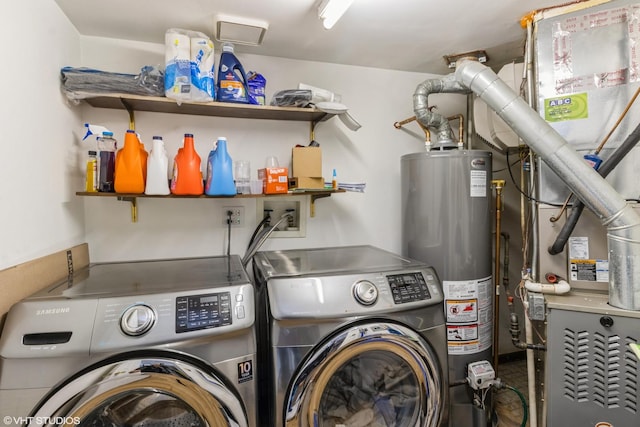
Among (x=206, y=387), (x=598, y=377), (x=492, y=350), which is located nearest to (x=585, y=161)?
(x=598, y=377)

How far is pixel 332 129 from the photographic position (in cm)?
209

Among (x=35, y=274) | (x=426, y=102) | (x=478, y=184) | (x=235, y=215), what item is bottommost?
(x=35, y=274)

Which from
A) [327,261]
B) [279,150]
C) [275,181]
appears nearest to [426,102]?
[279,150]

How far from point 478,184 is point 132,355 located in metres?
1.81

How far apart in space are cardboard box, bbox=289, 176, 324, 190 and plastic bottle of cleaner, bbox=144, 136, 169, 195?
2.11ft

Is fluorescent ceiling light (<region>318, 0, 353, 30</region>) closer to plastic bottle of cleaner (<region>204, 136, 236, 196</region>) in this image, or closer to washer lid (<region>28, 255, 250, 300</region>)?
plastic bottle of cleaner (<region>204, 136, 236, 196</region>)

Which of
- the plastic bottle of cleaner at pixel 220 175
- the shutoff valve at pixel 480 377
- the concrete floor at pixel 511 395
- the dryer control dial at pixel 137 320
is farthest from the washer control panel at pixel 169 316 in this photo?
the concrete floor at pixel 511 395

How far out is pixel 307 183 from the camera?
1.73 metres

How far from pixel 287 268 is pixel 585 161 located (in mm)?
1377

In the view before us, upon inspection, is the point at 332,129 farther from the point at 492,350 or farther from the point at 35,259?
the point at 492,350

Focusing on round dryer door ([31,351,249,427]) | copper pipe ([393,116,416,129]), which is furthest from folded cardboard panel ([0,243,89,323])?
copper pipe ([393,116,416,129])

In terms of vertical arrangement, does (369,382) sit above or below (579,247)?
below

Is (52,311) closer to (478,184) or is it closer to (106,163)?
(106,163)

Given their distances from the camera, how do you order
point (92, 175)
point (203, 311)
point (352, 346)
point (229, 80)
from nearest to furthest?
1. point (203, 311)
2. point (352, 346)
3. point (92, 175)
4. point (229, 80)
